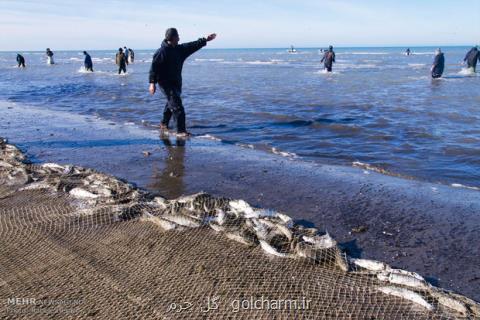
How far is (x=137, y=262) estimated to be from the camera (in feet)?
11.6

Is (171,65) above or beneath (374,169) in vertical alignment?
above

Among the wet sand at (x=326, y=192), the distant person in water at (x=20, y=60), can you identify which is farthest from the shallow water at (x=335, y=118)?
the distant person in water at (x=20, y=60)

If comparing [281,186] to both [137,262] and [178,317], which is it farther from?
[178,317]

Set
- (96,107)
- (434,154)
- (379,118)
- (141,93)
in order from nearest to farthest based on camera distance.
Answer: (434,154) → (379,118) → (96,107) → (141,93)

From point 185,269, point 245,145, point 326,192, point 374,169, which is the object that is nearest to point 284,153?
point 245,145

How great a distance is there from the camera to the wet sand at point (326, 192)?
3970 millimetres

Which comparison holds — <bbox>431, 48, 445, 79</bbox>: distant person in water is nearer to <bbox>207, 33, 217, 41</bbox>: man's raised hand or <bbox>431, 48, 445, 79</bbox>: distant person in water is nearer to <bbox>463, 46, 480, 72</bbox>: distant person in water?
<bbox>463, 46, 480, 72</bbox>: distant person in water

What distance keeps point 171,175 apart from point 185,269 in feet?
10.3

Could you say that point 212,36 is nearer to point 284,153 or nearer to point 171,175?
point 284,153

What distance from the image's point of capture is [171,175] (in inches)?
252

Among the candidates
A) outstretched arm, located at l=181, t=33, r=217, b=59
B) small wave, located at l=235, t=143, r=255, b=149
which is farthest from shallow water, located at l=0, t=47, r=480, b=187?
outstretched arm, located at l=181, t=33, r=217, b=59

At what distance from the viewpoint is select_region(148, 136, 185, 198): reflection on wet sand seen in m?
5.70

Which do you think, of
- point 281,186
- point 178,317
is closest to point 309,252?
point 178,317

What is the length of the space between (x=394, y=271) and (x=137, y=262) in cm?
227
